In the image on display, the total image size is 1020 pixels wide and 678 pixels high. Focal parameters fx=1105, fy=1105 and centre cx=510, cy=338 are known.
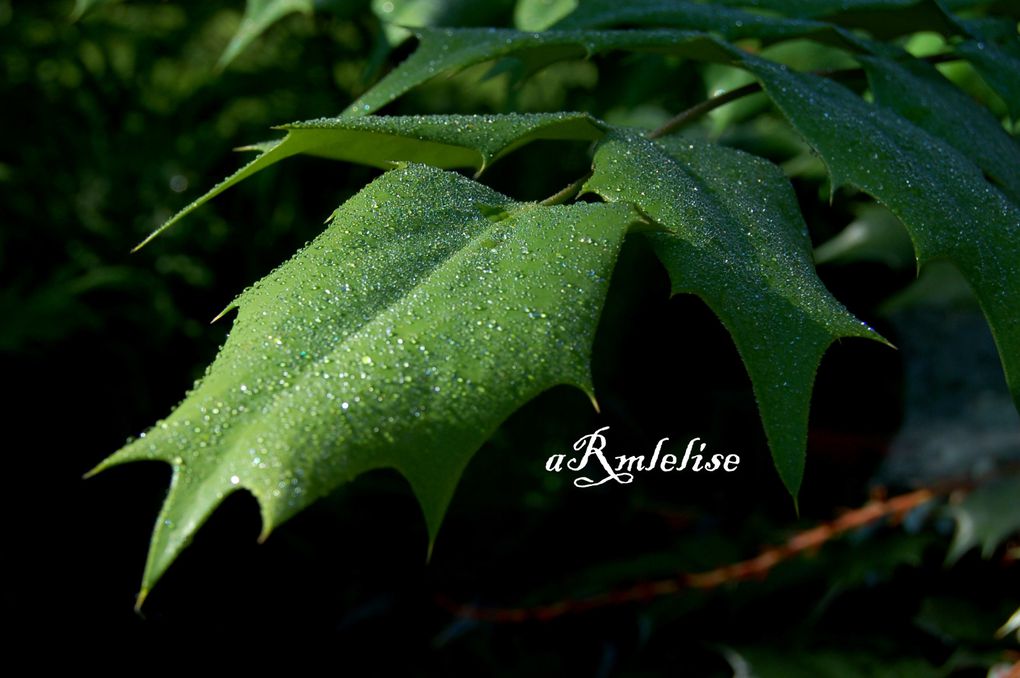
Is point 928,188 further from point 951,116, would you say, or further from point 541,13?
point 541,13

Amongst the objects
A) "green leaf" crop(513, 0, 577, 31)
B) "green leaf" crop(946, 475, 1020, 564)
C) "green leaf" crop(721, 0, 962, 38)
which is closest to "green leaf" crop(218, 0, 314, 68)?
"green leaf" crop(513, 0, 577, 31)

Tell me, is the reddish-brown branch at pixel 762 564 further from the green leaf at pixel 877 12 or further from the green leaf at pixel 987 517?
the green leaf at pixel 877 12

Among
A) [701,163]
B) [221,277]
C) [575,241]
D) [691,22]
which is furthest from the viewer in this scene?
[221,277]

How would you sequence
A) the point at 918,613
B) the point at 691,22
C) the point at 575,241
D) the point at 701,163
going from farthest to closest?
the point at 918,613 < the point at 691,22 < the point at 701,163 < the point at 575,241

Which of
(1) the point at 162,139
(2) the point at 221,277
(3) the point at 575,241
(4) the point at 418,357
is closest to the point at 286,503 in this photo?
(4) the point at 418,357

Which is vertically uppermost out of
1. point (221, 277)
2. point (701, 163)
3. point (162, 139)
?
point (701, 163)

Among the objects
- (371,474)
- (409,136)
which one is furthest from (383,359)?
(371,474)

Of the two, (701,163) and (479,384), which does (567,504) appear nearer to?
(701,163)
